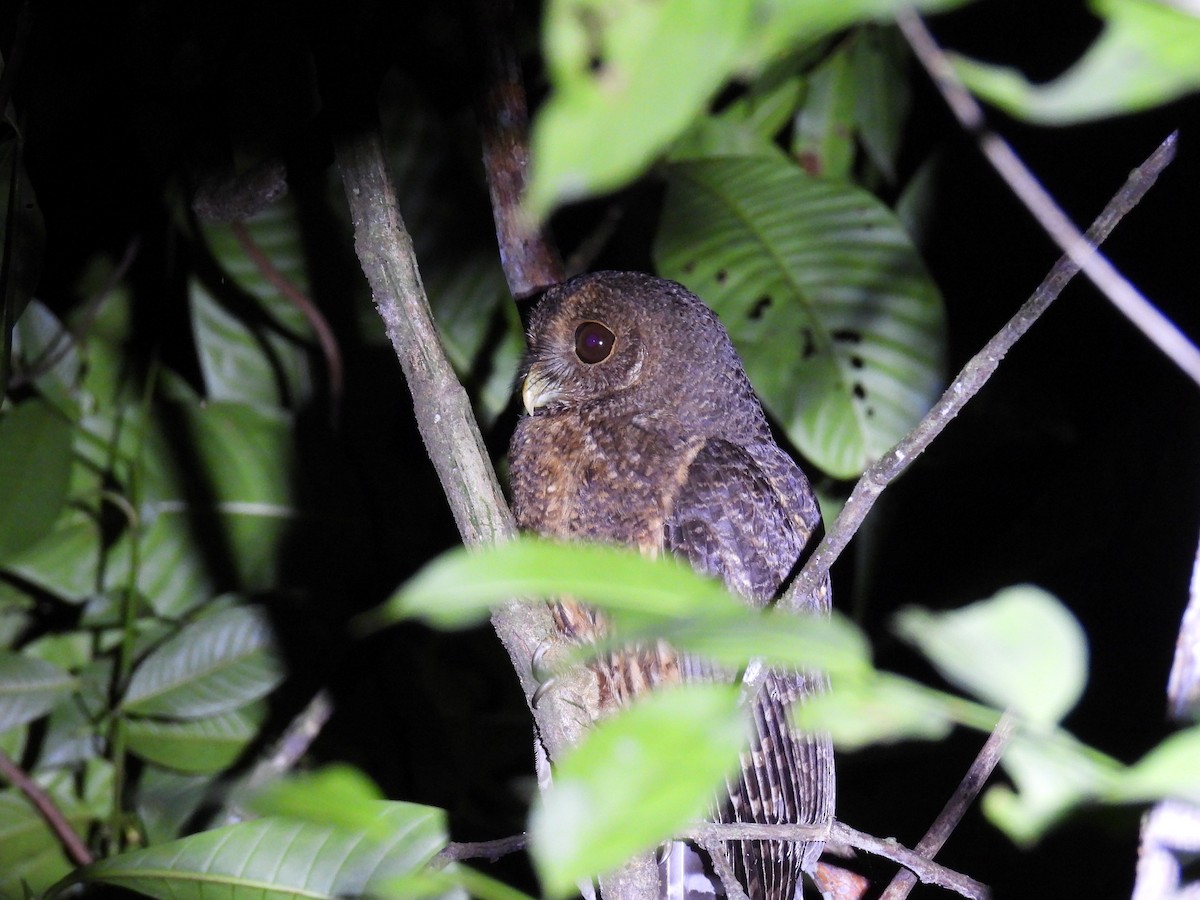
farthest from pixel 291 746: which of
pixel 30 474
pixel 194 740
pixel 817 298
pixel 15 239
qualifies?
pixel 817 298

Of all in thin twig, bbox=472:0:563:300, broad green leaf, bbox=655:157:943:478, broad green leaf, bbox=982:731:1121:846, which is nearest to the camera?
broad green leaf, bbox=982:731:1121:846

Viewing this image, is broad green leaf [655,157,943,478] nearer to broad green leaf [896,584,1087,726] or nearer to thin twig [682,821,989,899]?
thin twig [682,821,989,899]

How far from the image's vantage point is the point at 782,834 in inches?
40.9

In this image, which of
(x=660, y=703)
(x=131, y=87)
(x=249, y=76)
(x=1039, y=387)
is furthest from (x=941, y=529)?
(x=660, y=703)

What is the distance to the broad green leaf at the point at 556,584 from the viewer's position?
0.38m

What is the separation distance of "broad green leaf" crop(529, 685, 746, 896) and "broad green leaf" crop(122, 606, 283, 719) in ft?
6.00

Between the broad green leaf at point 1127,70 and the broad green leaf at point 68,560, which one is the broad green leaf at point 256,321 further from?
the broad green leaf at point 1127,70

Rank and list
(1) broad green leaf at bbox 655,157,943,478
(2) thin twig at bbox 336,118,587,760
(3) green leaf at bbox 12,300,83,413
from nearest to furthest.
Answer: (2) thin twig at bbox 336,118,587,760, (1) broad green leaf at bbox 655,157,943,478, (3) green leaf at bbox 12,300,83,413

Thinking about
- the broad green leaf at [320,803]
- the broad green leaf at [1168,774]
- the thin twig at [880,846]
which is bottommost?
the thin twig at [880,846]

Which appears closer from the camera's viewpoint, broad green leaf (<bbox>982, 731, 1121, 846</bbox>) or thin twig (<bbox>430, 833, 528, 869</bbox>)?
broad green leaf (<bbox>982, 731, 1121, 846</bbox>)

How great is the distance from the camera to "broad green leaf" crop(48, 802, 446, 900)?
1.22 meters

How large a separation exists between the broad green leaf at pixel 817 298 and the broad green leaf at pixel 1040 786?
135cm

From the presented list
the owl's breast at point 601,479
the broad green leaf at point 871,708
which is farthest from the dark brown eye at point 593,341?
the broad green leaf at point 871,708

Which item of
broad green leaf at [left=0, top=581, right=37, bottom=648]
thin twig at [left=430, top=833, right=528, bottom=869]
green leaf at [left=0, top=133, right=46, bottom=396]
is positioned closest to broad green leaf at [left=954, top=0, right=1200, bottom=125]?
thin twig at [left=430, top=833, right=528, bottom=869]
